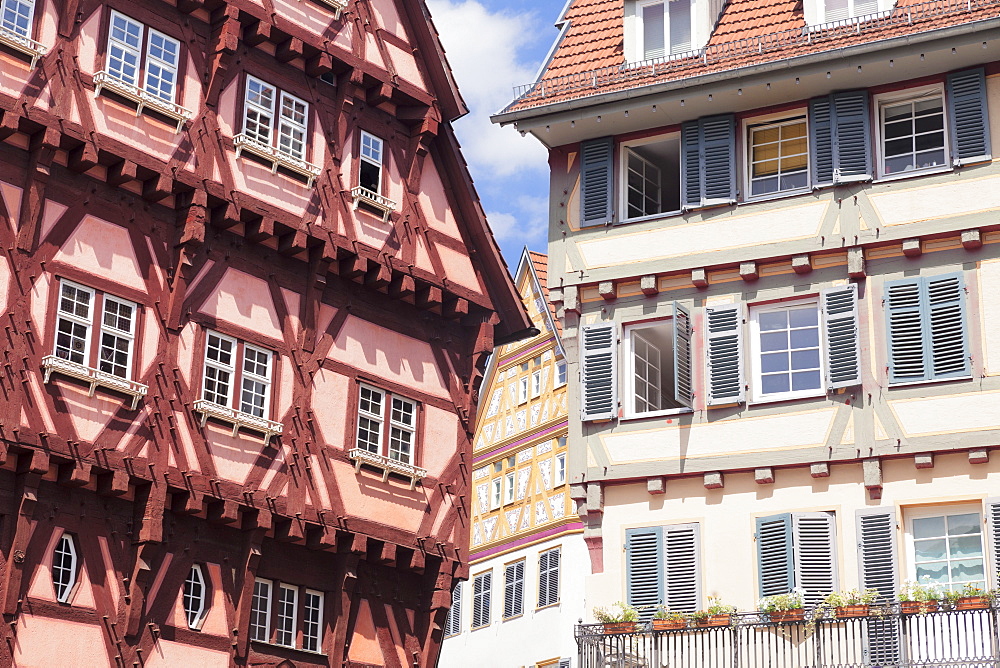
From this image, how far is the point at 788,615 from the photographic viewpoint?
22188 millimetres

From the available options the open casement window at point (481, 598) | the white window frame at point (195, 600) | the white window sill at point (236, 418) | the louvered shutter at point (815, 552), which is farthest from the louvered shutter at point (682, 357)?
the open casement window at point (481, 598)

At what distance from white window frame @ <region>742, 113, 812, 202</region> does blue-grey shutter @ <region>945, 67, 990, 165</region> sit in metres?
2.06

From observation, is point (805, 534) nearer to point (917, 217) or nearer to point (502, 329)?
point (917, 217)

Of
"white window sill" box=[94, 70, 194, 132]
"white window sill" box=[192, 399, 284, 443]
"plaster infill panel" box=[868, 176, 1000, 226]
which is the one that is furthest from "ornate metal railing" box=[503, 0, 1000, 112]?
"white window sill" box=[192, 399, 284, 443]

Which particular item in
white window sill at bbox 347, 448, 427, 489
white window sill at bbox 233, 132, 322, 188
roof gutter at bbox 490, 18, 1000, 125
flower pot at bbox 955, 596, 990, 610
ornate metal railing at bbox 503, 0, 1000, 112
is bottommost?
flower pot at bbox 955, 596, 990, 610

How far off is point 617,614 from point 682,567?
113 centimetres

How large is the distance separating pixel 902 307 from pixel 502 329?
26.1ft

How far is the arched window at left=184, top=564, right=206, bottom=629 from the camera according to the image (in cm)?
2319

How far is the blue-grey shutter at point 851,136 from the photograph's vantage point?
79.3 ft

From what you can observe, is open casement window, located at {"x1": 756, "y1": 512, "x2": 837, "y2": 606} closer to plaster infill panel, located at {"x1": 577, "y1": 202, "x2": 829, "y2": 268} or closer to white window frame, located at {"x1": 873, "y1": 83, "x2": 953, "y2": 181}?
plaster infill panel, located at {"x1": 577, "y1": 202, "x2": 829, "y2": 268}

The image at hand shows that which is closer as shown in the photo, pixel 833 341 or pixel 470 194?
pixel 833 341

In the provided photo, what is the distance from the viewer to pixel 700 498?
78.2 feet

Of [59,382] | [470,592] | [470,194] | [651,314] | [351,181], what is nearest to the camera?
[59,382]

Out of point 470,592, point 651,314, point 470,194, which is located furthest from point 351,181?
point 470,592
